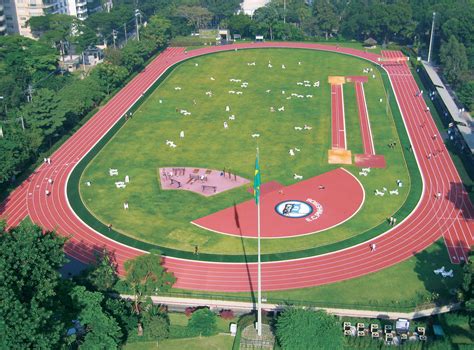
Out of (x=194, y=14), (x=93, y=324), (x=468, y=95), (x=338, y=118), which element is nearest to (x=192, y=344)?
(x=93, y=324)

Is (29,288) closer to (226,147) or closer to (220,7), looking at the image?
(226,147)

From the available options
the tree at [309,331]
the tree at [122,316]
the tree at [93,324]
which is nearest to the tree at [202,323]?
the tree at [122,316]

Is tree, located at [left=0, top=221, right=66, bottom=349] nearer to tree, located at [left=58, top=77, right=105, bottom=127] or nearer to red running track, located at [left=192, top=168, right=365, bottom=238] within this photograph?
red running track, located at [left=192, top=168, right=365, bottom=238]

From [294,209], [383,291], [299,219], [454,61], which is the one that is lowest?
[294,209]

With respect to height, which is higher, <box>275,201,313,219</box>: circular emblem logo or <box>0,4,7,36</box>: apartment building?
<box>275,201,313,219</box>: circular emblem logo

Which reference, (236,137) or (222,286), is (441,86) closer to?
(236,137)

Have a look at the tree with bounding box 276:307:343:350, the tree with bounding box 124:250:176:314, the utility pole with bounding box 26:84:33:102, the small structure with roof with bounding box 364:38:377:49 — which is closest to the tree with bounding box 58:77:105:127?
the utility pole with bounding box 26:84:33:102
